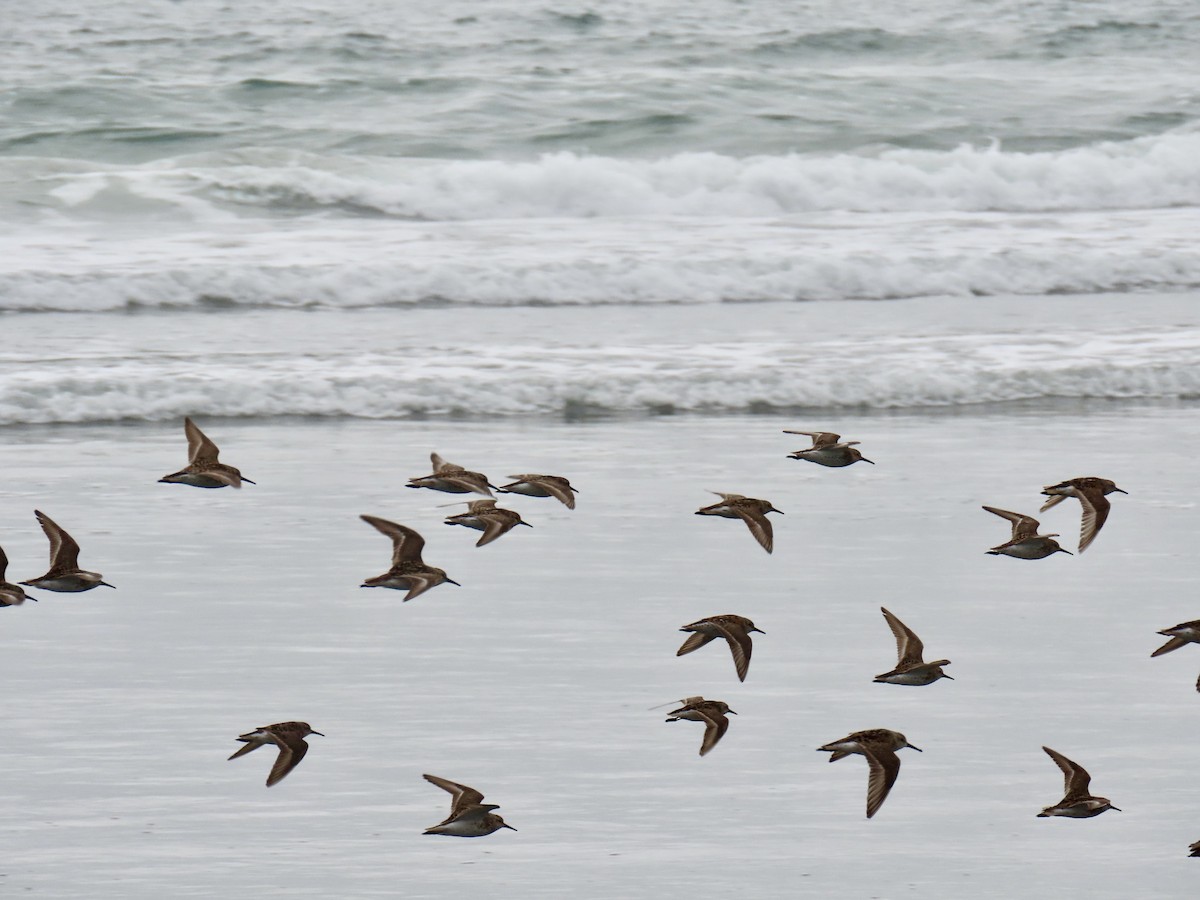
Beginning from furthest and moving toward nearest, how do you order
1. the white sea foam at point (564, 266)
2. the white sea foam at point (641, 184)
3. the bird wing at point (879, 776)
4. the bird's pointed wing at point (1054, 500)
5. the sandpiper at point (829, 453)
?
1. the white sea foam at point (641, 184)
2. the white sea foam at point (564, 266)
3. the sandpiper at point (829, 453)
4. the bird's pointed wing at point (1054, 500)
5. the bird wing at point (879, 776)

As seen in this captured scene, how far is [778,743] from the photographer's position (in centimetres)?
403

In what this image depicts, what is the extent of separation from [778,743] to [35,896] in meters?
1.53

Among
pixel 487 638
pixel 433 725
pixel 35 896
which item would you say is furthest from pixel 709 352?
pixel 35 896

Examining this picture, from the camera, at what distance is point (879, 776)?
3.48 meters

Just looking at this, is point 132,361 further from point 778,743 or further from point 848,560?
point 778,743

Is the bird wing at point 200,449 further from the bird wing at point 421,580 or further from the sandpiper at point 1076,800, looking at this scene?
the sandpiper at point 1076,800

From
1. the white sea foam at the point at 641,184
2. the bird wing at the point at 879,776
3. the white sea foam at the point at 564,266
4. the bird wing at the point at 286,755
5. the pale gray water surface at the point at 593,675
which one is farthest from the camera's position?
the white sea foam at the point at 641,184

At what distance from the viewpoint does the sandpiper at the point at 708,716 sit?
385 cm

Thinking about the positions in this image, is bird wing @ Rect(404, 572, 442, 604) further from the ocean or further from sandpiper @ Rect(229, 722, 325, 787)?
sandpiper @ Rect(229, 722, 325, 787)

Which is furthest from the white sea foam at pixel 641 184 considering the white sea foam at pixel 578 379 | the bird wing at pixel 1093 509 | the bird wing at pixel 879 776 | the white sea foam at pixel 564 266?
the bird wing at pixel 879 776

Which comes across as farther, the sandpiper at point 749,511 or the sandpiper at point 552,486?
the sandpiper at point 552,486

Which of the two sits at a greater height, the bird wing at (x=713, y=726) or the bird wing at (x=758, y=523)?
the bird wing at (x=758, y=523)

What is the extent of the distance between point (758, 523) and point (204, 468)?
1.42 m

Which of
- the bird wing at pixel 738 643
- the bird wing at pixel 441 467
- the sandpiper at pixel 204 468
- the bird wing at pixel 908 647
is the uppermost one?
the sandpiper at pixel 204 468
